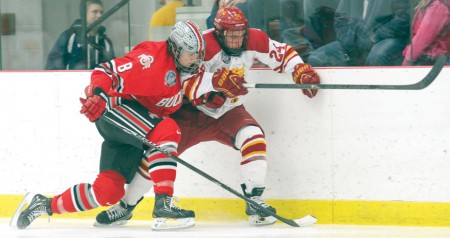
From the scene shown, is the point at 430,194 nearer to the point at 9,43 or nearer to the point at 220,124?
the point at 220,124

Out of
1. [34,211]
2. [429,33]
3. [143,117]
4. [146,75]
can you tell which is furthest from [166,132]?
[429,33]

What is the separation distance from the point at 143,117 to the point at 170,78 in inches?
9.1

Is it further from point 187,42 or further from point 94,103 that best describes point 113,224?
point 187,42

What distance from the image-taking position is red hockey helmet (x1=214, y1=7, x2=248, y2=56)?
564cm

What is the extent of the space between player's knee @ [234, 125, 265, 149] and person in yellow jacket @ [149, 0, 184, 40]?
0.82 m

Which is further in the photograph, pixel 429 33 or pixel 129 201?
pixel 129 201

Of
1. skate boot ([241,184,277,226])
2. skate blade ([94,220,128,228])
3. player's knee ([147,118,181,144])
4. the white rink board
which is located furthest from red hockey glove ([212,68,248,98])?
skate blade ([94,220,128,228])

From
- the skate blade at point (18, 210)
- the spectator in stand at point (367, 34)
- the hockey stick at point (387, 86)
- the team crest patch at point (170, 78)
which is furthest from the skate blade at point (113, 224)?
the spectator in stand at point (367, 34)

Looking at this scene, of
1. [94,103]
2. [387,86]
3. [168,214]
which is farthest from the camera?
[168,214]

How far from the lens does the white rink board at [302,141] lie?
5605mm

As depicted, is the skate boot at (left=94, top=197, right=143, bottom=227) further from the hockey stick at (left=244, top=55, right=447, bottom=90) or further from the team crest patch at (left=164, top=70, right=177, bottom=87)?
the hockey stick at (left=244, top=55, right=447, bottom=90)

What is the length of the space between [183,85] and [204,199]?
704 mm

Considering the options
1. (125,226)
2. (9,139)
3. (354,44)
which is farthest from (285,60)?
(9,139)

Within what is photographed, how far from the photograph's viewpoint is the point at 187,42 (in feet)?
18.0
